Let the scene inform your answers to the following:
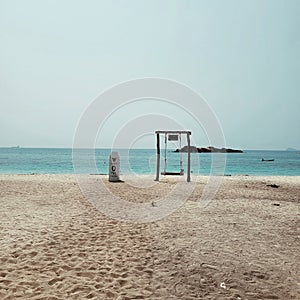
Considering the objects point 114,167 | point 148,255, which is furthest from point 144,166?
point 148,255

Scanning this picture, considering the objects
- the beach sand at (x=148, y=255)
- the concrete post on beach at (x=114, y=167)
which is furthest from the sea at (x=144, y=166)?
the beach sand at (x=148, y=255)

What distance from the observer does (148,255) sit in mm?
4895

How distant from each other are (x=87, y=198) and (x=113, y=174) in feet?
18.2

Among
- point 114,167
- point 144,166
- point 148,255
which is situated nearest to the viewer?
point 148,255

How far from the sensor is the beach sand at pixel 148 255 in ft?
12.2

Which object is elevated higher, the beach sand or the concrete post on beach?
the concrete post on beach

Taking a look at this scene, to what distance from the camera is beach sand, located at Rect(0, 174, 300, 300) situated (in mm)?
3732

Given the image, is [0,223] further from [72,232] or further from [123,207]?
[123,207]

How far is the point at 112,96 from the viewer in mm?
11305

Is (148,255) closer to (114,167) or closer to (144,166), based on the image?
(114,167)

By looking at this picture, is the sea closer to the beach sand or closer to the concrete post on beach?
the concrete post on beach

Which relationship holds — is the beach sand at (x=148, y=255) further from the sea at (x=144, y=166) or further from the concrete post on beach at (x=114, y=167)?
the sea at (x=144, y=166)

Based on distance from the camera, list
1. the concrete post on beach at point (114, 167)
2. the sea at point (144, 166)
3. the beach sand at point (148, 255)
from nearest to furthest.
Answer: the beach sand at point (148, 255) → the concrete post on beach at point (114, 167) → the sea at point (144, 166)

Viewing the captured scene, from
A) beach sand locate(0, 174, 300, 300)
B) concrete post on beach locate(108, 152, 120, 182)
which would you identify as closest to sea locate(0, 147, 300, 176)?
concrete post on beach locate(108, 152, 120, 182)
